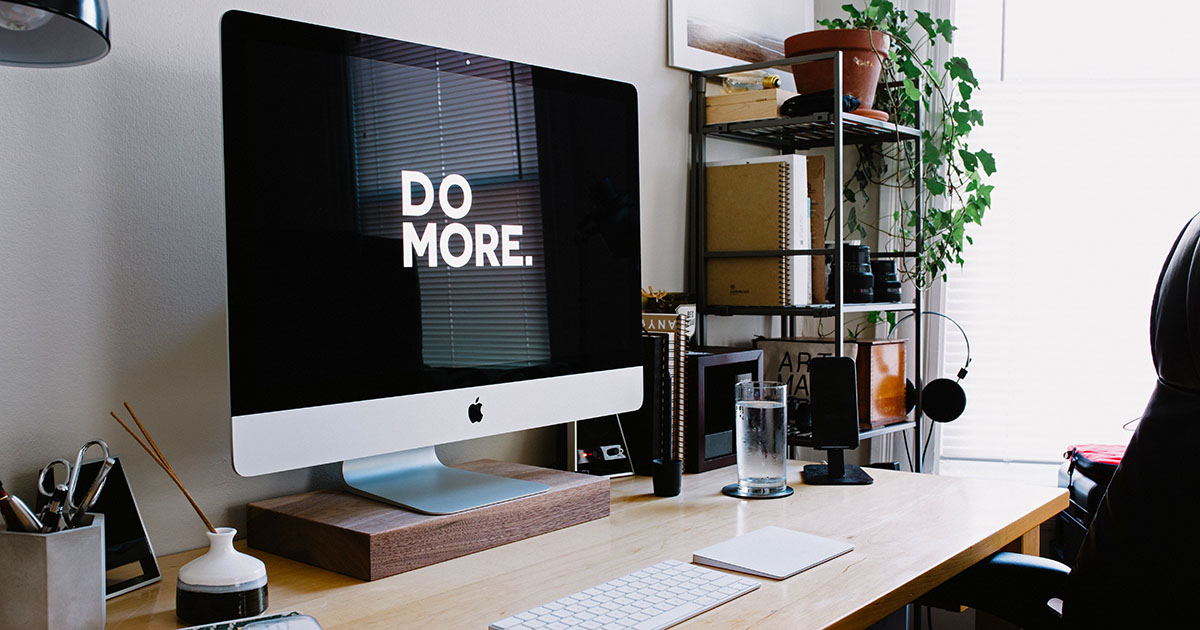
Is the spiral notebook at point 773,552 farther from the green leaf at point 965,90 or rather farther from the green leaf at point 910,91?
the green leaf at point 965,90

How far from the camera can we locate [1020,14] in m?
2.54

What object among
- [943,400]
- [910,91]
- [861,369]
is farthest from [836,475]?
[910,91]

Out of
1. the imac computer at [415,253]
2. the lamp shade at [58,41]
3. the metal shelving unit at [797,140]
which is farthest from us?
the metal shelving unit at [797,140]

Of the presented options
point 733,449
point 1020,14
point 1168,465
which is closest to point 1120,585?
point 1168,465

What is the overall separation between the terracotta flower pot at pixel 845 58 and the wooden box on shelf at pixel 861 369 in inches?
22.9

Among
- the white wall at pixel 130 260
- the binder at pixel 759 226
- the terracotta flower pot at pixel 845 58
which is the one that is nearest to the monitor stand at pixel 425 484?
the white wall at pixel 130 260

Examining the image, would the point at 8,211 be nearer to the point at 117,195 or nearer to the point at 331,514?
the point at 117,195

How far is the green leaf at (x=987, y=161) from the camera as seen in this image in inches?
96.1

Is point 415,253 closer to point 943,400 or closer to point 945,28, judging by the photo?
point 943,400

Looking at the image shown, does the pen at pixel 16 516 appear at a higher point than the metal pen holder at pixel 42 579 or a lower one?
higher

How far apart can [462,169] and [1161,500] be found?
3.24ft

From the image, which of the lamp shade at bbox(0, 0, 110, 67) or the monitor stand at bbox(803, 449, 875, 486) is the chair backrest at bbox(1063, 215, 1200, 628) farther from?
the lamp shade at bbox(0, 0, 110, 67)

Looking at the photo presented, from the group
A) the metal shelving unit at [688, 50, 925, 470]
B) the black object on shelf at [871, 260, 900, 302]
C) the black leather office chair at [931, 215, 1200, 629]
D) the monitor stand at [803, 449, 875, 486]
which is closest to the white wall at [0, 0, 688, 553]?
the monitor stand at [803, 449, 875, 486]

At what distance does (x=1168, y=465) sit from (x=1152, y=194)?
1.57 metres
